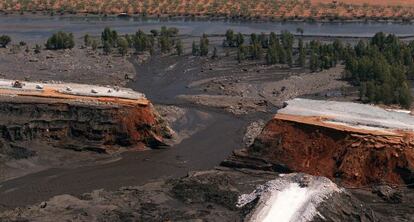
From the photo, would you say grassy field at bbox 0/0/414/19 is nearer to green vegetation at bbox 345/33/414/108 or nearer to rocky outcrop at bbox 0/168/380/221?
green vegetation at bbox 345/33/414/108

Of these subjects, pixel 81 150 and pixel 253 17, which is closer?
pixel 81 150

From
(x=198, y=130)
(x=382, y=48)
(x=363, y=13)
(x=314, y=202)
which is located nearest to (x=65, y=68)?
(x=198, y=130)

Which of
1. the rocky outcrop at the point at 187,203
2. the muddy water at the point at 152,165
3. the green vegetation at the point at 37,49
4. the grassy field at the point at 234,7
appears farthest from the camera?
the grassy field at the point at 234,7

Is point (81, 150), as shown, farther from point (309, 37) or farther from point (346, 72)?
point (309, 37)

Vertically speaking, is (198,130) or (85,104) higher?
(85,104)

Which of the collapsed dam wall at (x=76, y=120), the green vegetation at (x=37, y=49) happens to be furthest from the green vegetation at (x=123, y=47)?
the collapsed dam wall at (x=76, y=120)

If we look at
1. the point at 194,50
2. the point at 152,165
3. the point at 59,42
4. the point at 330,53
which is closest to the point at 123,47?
the point at 194,50

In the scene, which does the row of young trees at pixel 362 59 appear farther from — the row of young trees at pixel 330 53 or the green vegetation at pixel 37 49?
the green vegetation at pixel 37 49

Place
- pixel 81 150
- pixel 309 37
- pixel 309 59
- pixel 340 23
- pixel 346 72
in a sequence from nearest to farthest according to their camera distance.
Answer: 1. pixel 81 150
2. pixel 346 72
3. pixel 309 59
4. pixel 309 37
5. pixel 340 23
